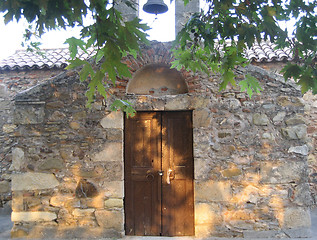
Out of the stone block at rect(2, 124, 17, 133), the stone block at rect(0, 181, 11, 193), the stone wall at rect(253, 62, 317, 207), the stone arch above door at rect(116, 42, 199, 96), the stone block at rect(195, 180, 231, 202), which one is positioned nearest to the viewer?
the stone block at rect(195, 180, 231, 202)

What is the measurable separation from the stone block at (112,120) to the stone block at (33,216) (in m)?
1.58

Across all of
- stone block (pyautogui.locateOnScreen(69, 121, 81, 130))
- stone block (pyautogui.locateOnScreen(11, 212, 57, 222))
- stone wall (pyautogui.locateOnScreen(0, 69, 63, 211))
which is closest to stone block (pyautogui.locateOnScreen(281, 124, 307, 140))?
stone block (pyautogui.locateOnScreen(69, 121, 81, 130))

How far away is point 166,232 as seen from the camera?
4.71 metres

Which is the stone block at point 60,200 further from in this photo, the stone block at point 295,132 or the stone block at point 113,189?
the stone block at point 295,132

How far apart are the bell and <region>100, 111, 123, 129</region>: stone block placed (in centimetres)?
178

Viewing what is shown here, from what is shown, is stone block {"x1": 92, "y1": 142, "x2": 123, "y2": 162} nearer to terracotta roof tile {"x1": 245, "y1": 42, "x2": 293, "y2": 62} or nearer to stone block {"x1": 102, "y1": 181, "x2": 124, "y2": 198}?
stone block {"x1": 102, "y1": 181, "x2": 124, "y2": 198}

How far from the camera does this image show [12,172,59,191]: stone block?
4.67m

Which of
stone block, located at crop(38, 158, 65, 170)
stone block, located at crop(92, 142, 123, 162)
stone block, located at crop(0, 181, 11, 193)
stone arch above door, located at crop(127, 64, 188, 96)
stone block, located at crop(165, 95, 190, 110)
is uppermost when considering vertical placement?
stone arch above door, located at crop(127, 64, 188, 96)

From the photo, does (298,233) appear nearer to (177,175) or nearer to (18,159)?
(177,175)

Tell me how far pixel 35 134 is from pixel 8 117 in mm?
2980

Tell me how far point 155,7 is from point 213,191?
3074mm

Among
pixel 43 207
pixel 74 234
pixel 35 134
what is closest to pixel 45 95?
pixel 35 134

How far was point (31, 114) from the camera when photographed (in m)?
4.75

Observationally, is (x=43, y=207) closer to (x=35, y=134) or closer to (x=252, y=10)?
(x=35, y=134)
